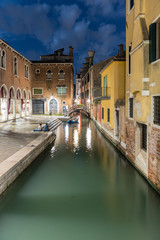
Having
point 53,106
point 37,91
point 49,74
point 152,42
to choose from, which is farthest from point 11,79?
point 152,42

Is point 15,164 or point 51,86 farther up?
point 51,86

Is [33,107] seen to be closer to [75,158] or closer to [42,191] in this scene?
[75,158]

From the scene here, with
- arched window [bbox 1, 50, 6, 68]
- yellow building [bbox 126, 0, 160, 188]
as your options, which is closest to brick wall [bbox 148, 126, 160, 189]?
yellow building [bbox 126, 0, 160, 188]

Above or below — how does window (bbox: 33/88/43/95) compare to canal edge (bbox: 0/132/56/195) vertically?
above

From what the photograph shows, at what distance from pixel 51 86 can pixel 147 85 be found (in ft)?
88.0

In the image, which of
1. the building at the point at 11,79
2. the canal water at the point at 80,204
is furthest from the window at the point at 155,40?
the building at the point at 11,79

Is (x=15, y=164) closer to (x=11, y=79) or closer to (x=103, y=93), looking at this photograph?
(x=103, y=93)

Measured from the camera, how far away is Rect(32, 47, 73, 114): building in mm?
31188

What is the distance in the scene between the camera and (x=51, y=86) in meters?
31.8

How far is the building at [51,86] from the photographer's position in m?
31.2

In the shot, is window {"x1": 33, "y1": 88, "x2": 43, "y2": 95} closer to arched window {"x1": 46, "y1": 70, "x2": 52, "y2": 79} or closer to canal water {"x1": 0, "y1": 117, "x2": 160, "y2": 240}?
arched window {"x1": 46, "y1": 70, "x2": 52, "y2": 79}

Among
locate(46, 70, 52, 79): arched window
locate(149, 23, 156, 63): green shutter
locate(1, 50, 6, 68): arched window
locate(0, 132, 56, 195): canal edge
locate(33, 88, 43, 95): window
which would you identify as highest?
locate(46, 70, 52, 79): arched window

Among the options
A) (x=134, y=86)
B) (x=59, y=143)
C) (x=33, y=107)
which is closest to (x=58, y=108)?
(x=33, y=107)

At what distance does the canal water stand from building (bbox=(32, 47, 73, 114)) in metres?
23.9
